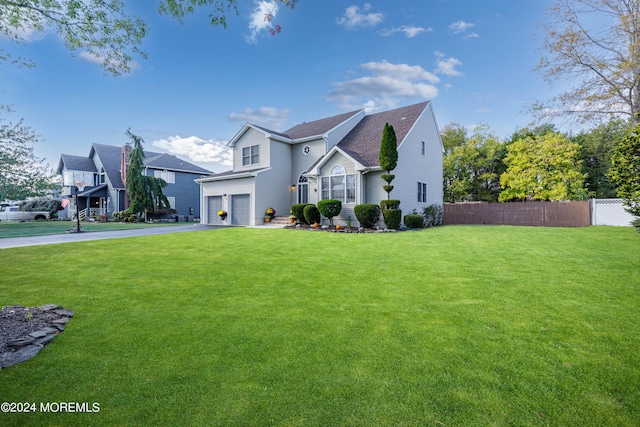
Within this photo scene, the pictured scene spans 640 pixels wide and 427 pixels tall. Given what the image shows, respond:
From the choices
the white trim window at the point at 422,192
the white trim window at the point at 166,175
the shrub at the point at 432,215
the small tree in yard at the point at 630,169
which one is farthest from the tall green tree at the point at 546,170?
the white trim window at the point at 166,175

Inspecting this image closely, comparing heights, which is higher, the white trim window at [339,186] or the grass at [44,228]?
the white trim window at [339,186]

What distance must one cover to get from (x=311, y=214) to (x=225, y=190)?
717cm

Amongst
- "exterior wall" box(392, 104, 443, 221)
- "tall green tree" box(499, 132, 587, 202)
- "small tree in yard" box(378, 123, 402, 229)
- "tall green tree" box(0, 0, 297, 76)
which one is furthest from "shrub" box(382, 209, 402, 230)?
"tall green tree" box(499, 132, 587, 202)

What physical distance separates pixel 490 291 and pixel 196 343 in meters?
4.42

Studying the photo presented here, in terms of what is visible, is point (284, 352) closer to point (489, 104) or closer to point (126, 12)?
point (126, 12)

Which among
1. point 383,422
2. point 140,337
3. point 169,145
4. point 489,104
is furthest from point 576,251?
point 169,145

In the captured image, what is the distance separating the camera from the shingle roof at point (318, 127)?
1932 centimetres

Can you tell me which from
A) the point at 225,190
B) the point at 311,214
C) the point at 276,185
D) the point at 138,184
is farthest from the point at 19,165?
the point at 311,214

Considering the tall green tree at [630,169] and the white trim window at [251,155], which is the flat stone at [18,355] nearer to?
the tall green tree at [630,169]

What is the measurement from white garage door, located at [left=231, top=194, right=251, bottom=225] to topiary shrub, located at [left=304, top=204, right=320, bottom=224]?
4395mm

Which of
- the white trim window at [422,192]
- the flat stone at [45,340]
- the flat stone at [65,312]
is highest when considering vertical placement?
the white trim window at [422,192]

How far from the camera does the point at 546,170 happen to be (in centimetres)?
2308

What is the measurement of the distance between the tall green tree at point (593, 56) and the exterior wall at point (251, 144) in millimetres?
15811

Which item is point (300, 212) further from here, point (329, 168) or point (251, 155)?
point (251, 155)
